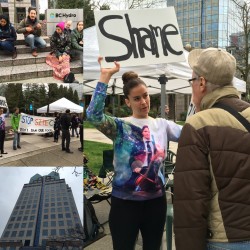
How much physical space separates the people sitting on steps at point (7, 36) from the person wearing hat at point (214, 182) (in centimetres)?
158

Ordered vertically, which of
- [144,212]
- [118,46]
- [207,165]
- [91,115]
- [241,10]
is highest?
[241,10]

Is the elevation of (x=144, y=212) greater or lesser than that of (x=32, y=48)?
lesser

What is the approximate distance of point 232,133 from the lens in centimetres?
140

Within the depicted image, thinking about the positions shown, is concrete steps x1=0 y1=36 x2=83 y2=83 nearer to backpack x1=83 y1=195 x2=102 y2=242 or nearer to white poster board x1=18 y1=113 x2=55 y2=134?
white poster board x1=18 y1=113 x2=55 y2=134

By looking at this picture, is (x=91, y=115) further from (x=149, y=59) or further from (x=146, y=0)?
(x=146, y=0)

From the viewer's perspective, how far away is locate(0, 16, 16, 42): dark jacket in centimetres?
242

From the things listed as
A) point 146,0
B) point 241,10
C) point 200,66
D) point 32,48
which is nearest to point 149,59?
point 32,48

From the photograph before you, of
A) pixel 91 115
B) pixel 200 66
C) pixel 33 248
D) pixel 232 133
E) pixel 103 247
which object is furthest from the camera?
pixel 103 247

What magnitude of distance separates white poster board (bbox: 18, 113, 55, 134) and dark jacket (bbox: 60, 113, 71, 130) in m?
0.07

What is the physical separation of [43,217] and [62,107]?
0.88m

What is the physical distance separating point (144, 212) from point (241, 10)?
885 inches

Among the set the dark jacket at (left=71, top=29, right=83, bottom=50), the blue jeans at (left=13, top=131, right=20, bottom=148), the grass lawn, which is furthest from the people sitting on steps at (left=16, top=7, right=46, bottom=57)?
the grass lawn

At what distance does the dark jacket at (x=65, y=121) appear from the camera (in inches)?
99.6

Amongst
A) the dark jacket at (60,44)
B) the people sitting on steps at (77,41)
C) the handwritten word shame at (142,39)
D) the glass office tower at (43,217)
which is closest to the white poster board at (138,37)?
the handwritten word shame at (142,39)
